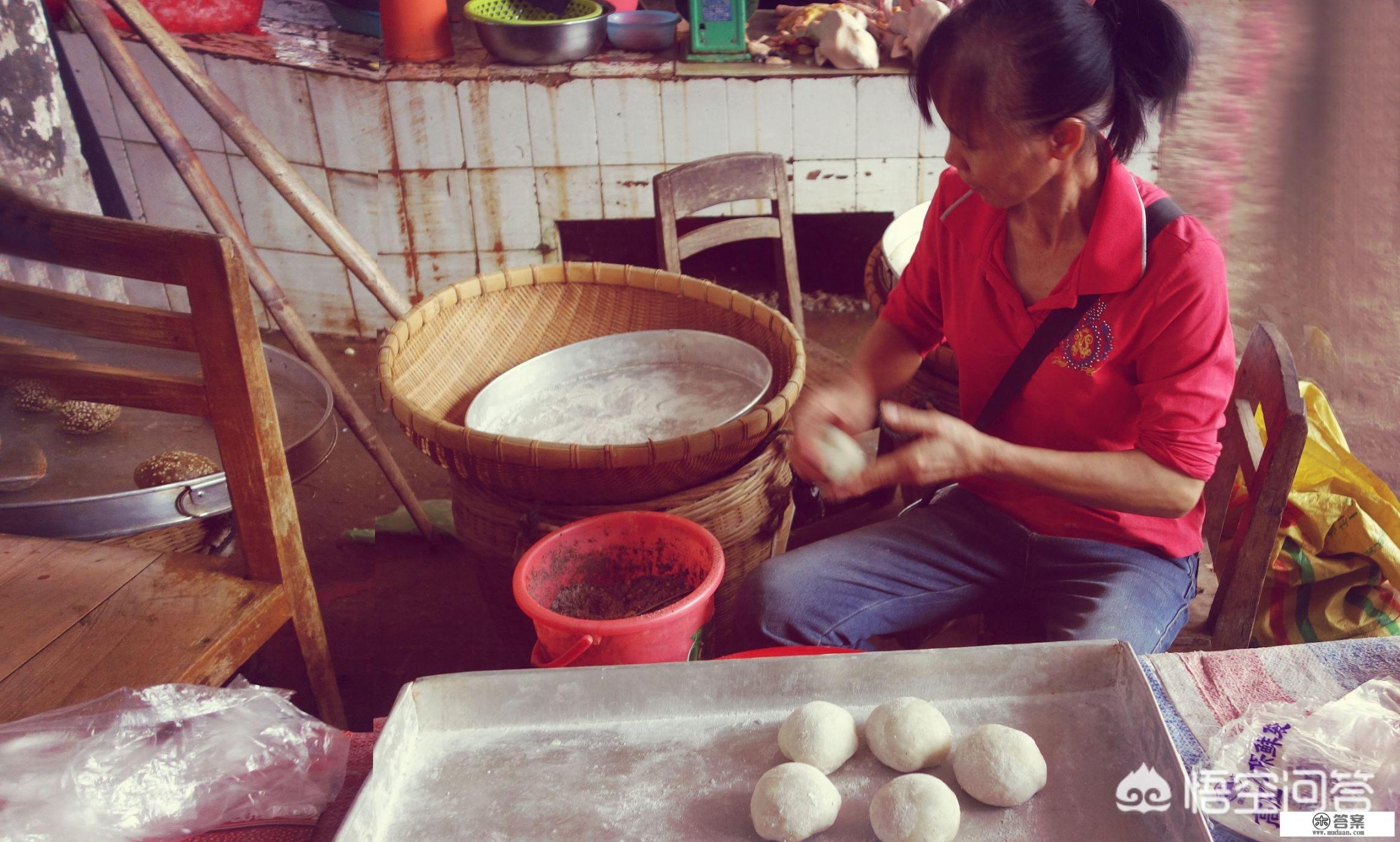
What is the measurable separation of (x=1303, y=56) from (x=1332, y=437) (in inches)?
68.1

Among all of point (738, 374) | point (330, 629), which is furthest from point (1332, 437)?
point (330, 629)

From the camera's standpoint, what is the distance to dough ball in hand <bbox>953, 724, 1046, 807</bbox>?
1.03m

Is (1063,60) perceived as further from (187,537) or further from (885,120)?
(885,120)

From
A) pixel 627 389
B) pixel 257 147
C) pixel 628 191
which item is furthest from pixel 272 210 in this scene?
pixel 627 389

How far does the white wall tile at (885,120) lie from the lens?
3.59 meters

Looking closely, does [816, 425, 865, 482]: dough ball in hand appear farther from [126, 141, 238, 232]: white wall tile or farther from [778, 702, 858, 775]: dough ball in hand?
[126, 141, 238, 232]: white wall tile

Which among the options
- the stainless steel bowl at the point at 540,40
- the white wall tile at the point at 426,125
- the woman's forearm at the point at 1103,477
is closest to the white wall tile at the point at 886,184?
the stainless steel bowl at the point at 540,40

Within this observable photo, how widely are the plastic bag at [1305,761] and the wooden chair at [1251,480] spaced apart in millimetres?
458

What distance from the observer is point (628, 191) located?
382cm

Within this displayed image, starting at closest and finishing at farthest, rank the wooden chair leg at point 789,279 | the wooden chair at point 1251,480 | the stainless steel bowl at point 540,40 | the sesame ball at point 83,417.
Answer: the wooden chair at point 1251,480
the sesame ball at point 83,417
the wooden chair leg at point 789,279
the stainless steel bowl at point 540,40

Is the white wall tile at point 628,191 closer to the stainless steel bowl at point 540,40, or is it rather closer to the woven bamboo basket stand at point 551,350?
the stainless steel bowl at point 540,40

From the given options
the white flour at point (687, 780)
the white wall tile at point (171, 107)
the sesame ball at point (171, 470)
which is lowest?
the sesame ball at point (171, 470)

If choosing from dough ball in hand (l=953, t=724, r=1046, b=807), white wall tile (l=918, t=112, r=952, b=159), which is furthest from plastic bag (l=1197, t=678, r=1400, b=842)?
white wall tile (l=918, t=112, r=952, b=159)

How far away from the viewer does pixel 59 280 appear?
2.93 metres
